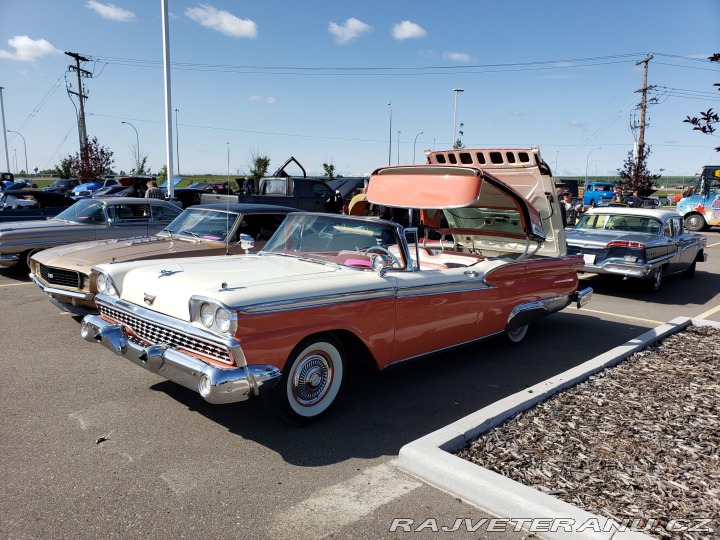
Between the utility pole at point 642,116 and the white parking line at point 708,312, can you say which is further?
the utility pole at point 642,116

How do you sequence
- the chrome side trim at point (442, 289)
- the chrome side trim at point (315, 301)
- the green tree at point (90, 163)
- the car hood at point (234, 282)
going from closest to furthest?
the chrome side trim at point (315, 301), the car hood at point (234, 282), the chrome side trim at point (442, 289), the green tree at point (90, 163)

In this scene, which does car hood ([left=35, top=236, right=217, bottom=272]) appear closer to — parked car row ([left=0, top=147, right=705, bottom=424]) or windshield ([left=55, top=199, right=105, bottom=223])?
parked car row ([left=0, top=147, right=705, bottom=424])

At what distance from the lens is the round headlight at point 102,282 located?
4523mm

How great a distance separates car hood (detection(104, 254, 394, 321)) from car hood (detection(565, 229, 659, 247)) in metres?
6.54

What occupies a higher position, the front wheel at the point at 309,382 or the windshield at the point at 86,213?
the windshield at the point at 86,213

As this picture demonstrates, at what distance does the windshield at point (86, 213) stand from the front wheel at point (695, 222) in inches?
975

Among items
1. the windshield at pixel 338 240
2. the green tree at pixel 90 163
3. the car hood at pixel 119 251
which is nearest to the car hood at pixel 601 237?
the windshield at pixel 338 240

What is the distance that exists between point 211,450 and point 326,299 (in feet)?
4.07

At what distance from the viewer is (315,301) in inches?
146

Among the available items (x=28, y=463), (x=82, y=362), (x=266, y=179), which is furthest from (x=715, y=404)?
(x=266, y=179)

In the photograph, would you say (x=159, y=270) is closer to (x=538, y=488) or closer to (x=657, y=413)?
(x=538, y=488)

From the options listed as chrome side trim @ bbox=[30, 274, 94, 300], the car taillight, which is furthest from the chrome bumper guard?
chrome side trim @ bbox=[30, 274, 94, 300]

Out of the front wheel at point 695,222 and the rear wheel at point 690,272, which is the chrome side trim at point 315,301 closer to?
the rear wheel at point 690,272

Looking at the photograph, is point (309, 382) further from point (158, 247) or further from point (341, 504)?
point (158, 247)
